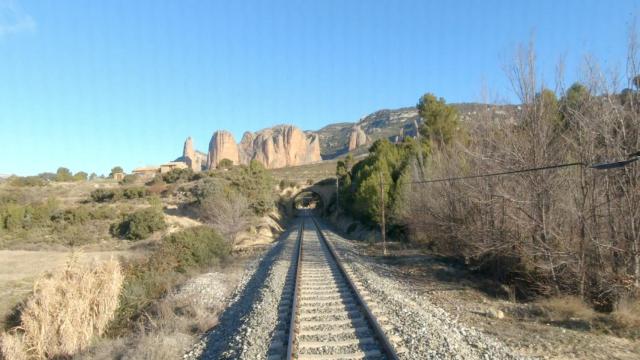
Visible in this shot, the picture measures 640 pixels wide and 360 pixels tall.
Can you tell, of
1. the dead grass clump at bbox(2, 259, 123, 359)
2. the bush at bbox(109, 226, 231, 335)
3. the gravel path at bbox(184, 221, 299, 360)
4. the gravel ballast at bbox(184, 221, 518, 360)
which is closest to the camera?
the gravel ballast at bbox(184, 221, 518, 360)

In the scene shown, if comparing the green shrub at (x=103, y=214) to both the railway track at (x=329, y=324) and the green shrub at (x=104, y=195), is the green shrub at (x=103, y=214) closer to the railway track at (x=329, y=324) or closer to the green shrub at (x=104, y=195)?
the green shrub at (x=104, y=195)

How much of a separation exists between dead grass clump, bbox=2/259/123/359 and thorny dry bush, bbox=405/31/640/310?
10021 mm

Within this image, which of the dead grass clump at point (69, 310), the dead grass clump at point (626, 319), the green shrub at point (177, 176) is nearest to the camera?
the dead grass clump at point (626, 319)

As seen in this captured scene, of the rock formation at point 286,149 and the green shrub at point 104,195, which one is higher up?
the rock formation at point 286,149

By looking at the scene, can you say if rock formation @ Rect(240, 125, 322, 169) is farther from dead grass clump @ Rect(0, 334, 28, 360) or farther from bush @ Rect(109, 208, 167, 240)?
dead grass clump @ Rect(0, 334, 28, 360)

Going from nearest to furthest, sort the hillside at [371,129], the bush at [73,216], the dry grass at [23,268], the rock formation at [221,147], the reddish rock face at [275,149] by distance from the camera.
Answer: the dry grass at [23,268] → the bush at [73,216] → the hillside at [371,129] → the rock formation at [221,147] → the reddish rock face at [275,149]

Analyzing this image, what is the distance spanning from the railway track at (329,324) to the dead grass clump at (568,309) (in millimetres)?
3951

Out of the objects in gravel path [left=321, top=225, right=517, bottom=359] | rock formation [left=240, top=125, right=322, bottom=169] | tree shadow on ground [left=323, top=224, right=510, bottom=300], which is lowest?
tree shadow on ground [left=323, top=224, right=510, bottom=300]

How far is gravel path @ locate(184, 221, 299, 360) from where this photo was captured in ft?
22.0

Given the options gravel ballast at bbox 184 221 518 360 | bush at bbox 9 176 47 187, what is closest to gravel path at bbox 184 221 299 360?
gravel ballast at bbox 184 221 518 360

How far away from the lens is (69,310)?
912 cm

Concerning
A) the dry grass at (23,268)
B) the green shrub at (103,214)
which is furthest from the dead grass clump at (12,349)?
the green shrub at (103,214)

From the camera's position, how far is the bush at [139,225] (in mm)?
31641

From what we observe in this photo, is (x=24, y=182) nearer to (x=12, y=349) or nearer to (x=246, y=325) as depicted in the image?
(x=12, y=349)
